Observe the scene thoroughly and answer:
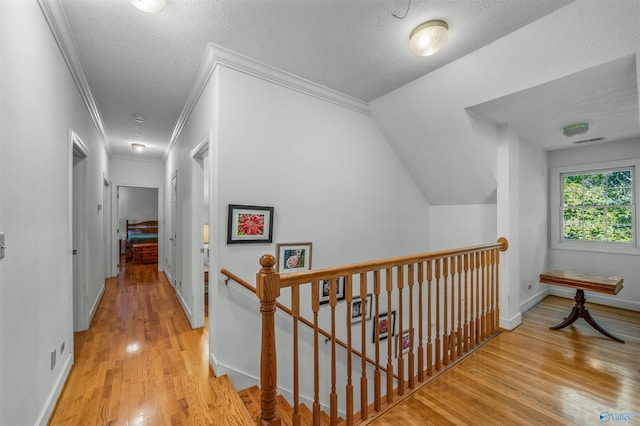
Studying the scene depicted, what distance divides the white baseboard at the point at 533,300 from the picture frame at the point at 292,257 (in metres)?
2.87

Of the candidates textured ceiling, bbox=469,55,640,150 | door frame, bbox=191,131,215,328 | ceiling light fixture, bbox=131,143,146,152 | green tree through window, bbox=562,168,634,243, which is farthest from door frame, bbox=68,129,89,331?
green tree through window, bbox=562,168,634,243

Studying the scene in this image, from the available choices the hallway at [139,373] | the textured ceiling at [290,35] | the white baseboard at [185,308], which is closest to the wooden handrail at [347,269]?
the hallway at [139,373]

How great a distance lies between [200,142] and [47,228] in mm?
1323

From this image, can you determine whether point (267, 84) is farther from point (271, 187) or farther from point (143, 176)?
point (143, 176)

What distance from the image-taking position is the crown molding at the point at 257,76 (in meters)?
2.21

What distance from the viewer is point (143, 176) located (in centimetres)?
608

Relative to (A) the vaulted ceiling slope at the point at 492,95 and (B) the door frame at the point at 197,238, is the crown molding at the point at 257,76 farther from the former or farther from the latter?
(B) the door frame at the point at 197,238

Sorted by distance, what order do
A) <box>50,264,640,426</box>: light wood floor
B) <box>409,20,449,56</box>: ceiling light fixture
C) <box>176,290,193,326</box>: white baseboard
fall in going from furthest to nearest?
<box>176,290,193,326</box>: white baseboard, <box>409,20,449,56</box>: ceiling light fixture, <box>50,264,640,426</box>: light wood floor

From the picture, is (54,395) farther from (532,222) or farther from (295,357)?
(532,222)

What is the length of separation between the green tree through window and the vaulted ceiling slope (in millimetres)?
665

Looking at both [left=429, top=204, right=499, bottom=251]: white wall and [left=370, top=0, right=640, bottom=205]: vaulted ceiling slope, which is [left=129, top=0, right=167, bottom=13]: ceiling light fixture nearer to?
[left=370, top=0, right=640, bottom=205]: vaulted ceiling slope

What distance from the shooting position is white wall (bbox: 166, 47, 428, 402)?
222 centimetres

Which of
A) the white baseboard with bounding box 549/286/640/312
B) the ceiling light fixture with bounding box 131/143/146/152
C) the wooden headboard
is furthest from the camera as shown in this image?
the wooden headboard

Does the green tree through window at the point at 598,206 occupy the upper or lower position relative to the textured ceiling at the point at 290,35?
lower
